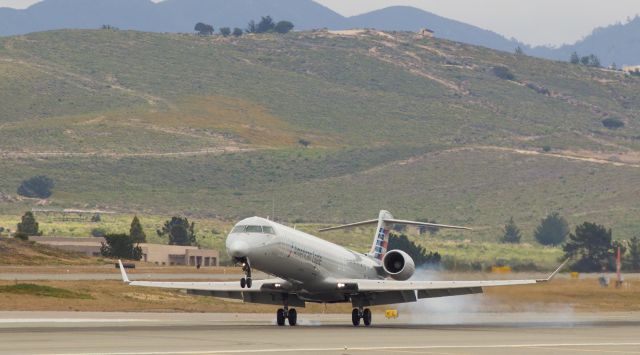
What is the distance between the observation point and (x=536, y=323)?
2549 inches

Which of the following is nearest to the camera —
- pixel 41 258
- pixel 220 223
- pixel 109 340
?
pixel 109 340

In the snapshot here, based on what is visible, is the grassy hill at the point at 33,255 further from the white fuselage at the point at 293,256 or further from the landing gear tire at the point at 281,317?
the landing gear tire at the point at 281,317

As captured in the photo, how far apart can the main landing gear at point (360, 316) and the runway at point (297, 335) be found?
41cm

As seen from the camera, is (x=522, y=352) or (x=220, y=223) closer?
(x=522, y=352)

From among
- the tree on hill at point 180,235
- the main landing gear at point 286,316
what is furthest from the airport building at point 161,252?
the main landing gear at point 286,316

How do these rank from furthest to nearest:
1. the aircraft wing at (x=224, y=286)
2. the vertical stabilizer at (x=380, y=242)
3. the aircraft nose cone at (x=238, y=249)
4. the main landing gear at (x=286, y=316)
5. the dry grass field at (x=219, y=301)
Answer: the dry grass field at (x=219, y=301) → the vertical stabilizer at (x=380, y=242) → the aircraft wing at (x=224, y=286) → the main landing gear at (x=286, y=316) → the aircraft nose cone at (x=238, y=249)

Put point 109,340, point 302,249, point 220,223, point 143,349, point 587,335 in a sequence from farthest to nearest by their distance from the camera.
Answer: point 220,223 < point 302,249 < point 587,335 < point 109,340 < point 143,349

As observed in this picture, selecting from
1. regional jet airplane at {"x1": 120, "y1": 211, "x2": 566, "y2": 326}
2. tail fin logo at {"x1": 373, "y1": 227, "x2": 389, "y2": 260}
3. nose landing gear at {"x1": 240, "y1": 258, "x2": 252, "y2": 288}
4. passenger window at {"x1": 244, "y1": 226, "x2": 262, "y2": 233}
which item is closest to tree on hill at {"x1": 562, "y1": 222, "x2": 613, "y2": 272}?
tail fin logo at {"x1": 373, "y1": 227, "x2": 389, "y2": 260}

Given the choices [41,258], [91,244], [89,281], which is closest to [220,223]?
[91,244]

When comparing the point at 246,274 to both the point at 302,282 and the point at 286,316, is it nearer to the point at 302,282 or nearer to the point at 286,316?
the point at 302,282

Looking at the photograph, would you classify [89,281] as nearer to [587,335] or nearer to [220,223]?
[587,335]

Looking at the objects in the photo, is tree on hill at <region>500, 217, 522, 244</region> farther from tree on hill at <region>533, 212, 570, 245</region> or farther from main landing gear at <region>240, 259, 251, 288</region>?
main landing gear at <region>240, 259, 251, 288</region>

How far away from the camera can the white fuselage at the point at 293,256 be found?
5616 centimetres

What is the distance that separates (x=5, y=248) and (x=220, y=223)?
86035 millimetres
